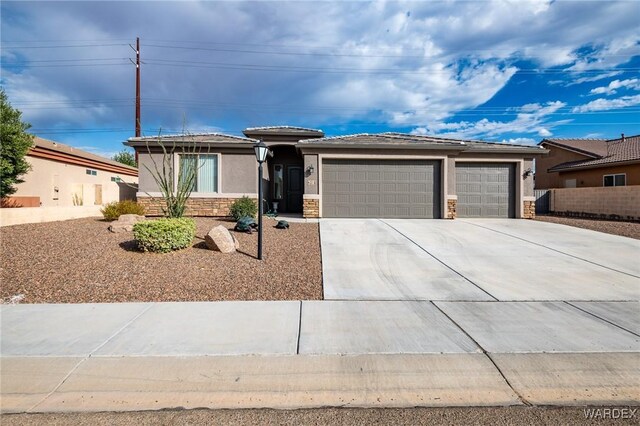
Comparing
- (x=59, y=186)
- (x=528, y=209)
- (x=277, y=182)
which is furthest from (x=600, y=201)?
(x=59, y=186)

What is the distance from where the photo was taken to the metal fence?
65.4 ft

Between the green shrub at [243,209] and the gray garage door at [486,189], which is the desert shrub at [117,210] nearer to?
the green shrub at [243,209]

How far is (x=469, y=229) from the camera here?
11734 millimetres

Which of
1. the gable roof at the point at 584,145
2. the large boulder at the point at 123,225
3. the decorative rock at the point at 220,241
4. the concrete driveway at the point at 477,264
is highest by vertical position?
the gable roof at the point at 584,145

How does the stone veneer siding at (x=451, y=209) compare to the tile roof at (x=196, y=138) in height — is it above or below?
below

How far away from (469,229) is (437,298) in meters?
7.32

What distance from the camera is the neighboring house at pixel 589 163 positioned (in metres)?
18.6

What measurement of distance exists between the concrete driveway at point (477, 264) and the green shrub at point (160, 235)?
3345 mm

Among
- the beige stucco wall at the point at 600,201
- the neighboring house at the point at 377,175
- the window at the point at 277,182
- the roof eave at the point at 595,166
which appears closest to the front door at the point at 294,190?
the window at the point at 277,182

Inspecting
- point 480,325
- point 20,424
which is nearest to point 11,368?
point 20,424

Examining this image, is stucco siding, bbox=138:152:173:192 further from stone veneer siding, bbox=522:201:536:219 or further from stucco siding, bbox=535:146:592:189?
stucco siding, bbox=535:146:592:189

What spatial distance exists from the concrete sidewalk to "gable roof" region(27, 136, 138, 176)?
15823 millimetres

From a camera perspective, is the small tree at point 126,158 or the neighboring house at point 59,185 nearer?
the neighboring house at point 59,185

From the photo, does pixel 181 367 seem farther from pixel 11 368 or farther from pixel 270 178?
pixel 270 178
